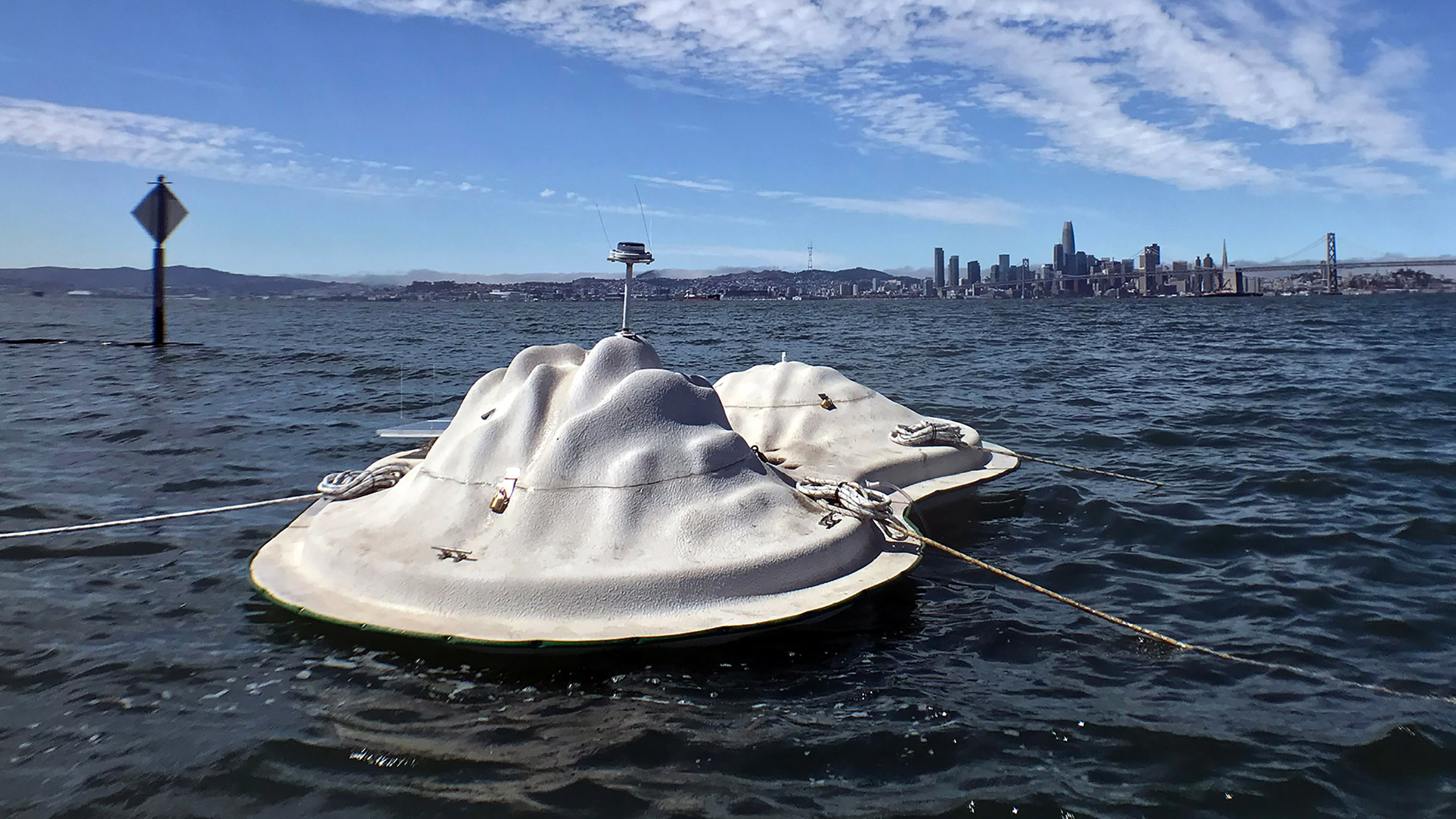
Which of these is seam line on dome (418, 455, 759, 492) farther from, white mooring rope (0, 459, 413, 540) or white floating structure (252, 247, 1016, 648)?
white mooring rope (0, 459, 413, 540)

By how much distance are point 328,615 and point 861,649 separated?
3.09 metres

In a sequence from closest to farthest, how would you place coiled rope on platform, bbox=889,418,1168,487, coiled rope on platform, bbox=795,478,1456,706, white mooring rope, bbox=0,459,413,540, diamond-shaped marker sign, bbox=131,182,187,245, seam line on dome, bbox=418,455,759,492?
coiled rope on platform, bbox=795,478,1456,706, seam line on dome, bbox=418,455,759,492, white mooring rope, bbox=0,459,413,540, coiled rope on platform, bbox=889,418,1168,487, diamond-shaped marker sign, bbox=131,182,187,245

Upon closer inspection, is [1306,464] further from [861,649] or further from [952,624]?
[861,649]

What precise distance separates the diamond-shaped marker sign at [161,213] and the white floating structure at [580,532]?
2165 cm

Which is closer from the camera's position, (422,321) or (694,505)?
(694,505)

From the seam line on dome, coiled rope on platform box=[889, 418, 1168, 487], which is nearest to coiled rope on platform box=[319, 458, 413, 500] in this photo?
the seam line on dome

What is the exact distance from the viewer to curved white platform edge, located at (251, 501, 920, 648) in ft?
15.2

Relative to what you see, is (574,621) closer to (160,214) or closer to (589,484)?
(589,484)

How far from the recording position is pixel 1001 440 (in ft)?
42.6

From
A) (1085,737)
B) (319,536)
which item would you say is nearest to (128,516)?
(319,536)

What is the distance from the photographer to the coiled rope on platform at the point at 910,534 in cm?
537

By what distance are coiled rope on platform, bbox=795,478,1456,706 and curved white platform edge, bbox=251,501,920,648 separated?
2.43ft

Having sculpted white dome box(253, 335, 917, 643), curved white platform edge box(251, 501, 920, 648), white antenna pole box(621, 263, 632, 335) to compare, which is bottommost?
curved white platform edge box(251, 501, 920, 648)

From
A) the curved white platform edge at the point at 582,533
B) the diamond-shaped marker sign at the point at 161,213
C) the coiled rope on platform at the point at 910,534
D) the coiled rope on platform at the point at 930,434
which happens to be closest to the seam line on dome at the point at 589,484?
the curved white platform edge at the point at 582,533
